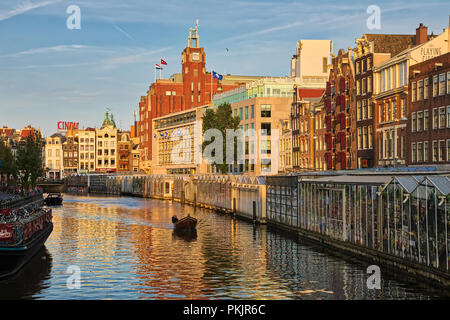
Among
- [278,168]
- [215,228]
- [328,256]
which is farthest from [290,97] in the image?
[328,256]

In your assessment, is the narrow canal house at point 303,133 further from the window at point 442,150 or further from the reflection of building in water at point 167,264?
the window at point 442,150

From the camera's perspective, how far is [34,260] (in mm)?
53531

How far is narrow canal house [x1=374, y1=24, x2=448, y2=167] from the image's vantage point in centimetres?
7706

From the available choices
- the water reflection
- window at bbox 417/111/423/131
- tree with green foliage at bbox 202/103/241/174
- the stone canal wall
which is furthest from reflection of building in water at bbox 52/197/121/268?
window at bbox 417/111/423/131

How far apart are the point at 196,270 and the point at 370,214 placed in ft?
47.4

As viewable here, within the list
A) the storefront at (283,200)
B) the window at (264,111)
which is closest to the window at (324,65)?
the window at (264,111)

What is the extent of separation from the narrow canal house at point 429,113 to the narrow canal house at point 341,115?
59.6 feet

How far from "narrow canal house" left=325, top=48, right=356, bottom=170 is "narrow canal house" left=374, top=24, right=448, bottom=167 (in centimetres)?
906

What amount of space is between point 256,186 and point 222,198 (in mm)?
24236

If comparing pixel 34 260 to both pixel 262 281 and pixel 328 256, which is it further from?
pixel 328 256

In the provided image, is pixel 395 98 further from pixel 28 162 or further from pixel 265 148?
pixel 28 162

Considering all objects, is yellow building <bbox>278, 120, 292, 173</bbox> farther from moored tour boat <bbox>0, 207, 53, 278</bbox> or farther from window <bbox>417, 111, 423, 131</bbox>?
moored tour boat <bbox>0, 207, 53, 278</bbox>

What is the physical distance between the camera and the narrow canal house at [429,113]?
6762 cm
